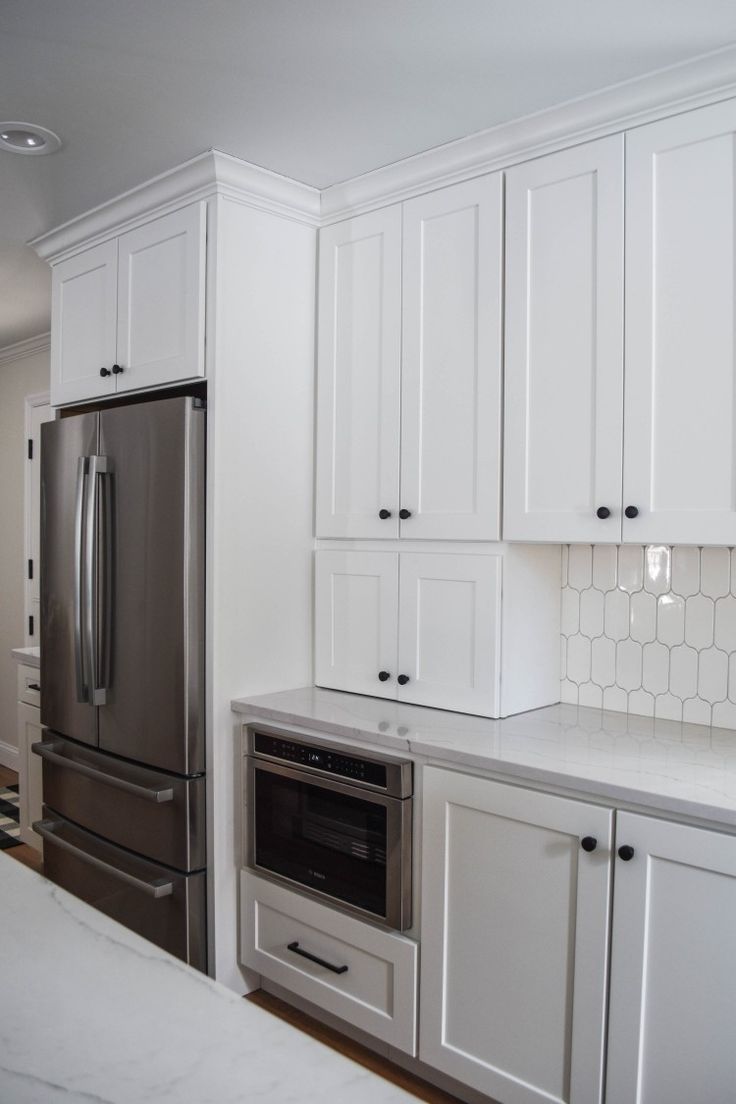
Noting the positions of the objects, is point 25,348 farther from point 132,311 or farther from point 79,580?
point 79,580

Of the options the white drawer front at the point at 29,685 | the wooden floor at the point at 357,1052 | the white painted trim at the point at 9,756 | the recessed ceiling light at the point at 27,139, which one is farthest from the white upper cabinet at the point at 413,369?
the white painted trim at the point at 9,756

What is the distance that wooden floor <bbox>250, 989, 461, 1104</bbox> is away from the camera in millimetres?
2186

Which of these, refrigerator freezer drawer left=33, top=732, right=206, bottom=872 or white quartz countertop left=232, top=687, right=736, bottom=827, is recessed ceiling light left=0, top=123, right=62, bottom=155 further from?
refrigerator freezer drawer left=33, top=732, right=206, bottom=872

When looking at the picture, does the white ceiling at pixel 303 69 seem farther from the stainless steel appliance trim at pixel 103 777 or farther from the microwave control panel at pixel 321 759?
the stainless steel appliance trim at pixel 103 777

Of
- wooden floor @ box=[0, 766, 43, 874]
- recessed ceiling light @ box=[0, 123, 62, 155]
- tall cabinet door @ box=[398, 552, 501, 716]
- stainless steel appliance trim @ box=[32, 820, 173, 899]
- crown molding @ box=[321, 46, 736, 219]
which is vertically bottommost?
wooden floor @ box=[0, 766, 43, 874]

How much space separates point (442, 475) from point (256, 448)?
60cm

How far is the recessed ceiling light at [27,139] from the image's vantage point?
7.63 ft

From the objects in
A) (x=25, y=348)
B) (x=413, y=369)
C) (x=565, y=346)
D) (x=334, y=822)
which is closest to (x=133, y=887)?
(x=334, y=822)

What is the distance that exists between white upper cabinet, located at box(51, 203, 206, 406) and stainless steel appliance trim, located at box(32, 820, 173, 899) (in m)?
1.52

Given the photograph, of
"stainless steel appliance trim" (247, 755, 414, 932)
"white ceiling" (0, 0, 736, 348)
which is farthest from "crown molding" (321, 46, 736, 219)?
"stainless steel appliance trim" (247, 755, 414, 932)

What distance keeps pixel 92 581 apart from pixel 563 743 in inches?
60.8

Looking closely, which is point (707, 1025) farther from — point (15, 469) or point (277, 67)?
point (15, 469)

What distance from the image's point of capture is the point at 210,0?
69.3 inches

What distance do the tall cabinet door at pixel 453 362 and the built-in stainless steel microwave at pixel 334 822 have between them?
2.30 ft
